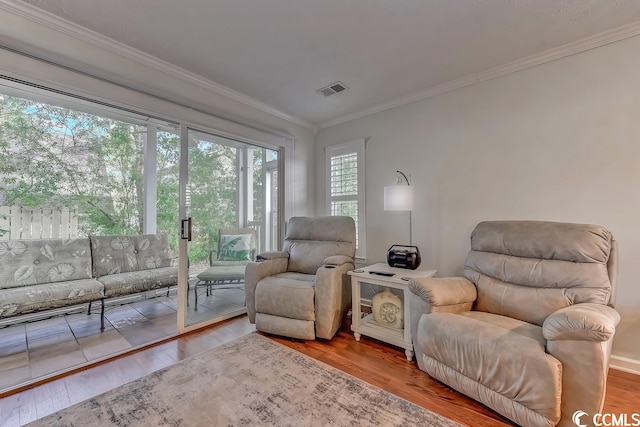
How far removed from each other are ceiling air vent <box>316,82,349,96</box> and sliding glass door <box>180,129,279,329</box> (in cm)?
98

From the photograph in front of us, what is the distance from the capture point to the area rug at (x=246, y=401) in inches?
56.6

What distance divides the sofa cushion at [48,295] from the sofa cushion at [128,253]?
412 mm

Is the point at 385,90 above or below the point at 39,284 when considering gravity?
above

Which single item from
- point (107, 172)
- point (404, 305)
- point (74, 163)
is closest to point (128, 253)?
point (107, 172)

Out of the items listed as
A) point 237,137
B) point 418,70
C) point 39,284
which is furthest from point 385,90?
point 39,284

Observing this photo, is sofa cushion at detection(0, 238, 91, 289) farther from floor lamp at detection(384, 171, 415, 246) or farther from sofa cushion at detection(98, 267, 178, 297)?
floor lamp at detection(384, 171, 415, 246)

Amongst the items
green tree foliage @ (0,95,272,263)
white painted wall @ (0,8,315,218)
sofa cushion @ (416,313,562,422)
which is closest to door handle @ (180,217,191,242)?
green tree foliage @ (0,95,272,263)

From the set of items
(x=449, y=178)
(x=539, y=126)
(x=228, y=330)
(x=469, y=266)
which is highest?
(x=539, y=126)

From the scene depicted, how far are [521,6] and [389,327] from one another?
2.51m

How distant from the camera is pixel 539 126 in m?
Answer: 2.26

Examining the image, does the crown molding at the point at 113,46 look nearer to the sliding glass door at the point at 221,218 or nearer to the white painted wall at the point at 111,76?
the white painted wall at the point at 111,76

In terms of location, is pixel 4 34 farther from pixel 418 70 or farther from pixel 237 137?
pixel 418 70

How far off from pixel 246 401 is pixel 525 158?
282 cm

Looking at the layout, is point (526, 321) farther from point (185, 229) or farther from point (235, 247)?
point (185, 229)
